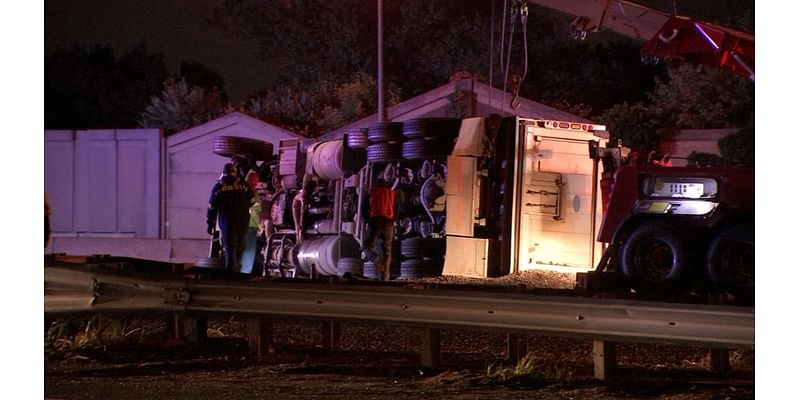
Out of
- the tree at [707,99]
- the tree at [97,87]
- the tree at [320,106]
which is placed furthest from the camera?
the tree at [97,87]

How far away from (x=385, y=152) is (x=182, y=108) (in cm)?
1948

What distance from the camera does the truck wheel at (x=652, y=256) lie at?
11.0 metres

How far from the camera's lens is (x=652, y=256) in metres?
11.4

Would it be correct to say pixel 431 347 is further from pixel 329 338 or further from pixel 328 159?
pixel 328 159

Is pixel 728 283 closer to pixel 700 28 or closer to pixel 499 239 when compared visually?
pixel 700 28

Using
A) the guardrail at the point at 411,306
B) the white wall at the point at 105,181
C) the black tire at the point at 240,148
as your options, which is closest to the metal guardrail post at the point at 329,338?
the guardrail at the point at 411,306

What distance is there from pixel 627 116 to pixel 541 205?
1140 centimetres

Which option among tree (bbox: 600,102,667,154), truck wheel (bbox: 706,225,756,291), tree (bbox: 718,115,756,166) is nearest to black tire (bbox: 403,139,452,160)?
truck wheel (bbox: 706,225,756,291)

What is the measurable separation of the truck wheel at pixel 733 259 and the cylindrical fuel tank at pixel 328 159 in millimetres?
7225

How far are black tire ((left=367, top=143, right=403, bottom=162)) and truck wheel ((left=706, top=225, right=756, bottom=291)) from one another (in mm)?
5988

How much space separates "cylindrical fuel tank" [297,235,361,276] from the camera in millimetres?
15859

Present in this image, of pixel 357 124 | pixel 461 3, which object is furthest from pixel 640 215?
pixel 461 3

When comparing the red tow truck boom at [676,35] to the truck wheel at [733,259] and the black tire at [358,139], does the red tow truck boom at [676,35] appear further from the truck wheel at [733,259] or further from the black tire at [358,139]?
the black tire at [358,139]

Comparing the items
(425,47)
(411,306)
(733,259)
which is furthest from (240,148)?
(425,47)
